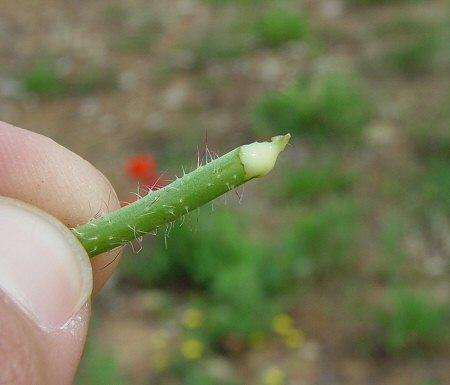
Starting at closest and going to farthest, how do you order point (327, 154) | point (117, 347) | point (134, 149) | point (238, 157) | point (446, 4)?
point (238, 157) → point (117, 347) → point (327, 154) → point (134, 149) → point (446, 4)

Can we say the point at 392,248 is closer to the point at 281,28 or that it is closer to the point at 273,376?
the point at 273,376

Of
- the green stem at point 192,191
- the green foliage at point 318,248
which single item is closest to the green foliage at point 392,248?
the green foliage at point 318,248

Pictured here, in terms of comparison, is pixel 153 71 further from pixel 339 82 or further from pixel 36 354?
pixel 36 354

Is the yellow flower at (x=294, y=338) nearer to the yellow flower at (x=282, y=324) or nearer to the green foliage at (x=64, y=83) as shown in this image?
the yellow flower at (x=282, y=324)

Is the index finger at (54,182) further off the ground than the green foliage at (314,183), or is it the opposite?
the index finger at (54,182)

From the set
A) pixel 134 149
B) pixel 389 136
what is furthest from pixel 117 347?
pixel 389 136

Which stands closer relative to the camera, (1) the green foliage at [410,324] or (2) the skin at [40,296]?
(2) the skin at [40,296]
